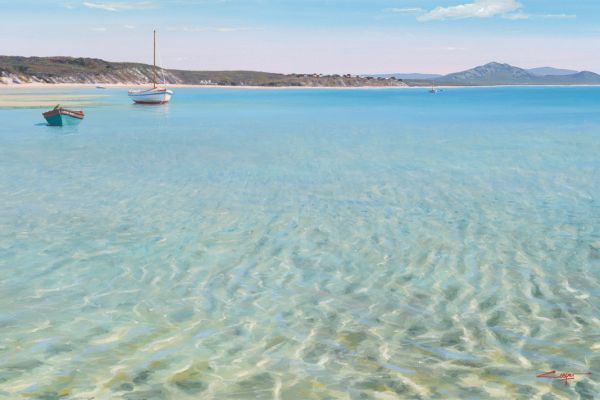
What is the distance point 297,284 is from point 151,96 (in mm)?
87038

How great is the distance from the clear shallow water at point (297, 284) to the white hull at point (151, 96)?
225 feet

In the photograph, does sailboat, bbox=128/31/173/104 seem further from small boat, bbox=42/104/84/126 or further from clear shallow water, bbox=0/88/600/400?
clear shallow water, bbox=0/88/600/400

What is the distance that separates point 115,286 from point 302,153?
24.7m

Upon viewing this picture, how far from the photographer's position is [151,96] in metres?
94.4

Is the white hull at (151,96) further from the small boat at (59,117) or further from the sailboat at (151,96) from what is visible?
the small boat at (59,117)

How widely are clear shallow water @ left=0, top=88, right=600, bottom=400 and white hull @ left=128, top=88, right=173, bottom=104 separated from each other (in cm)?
6863

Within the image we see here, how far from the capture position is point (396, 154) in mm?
35406

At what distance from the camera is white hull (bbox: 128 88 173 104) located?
94188 mm
